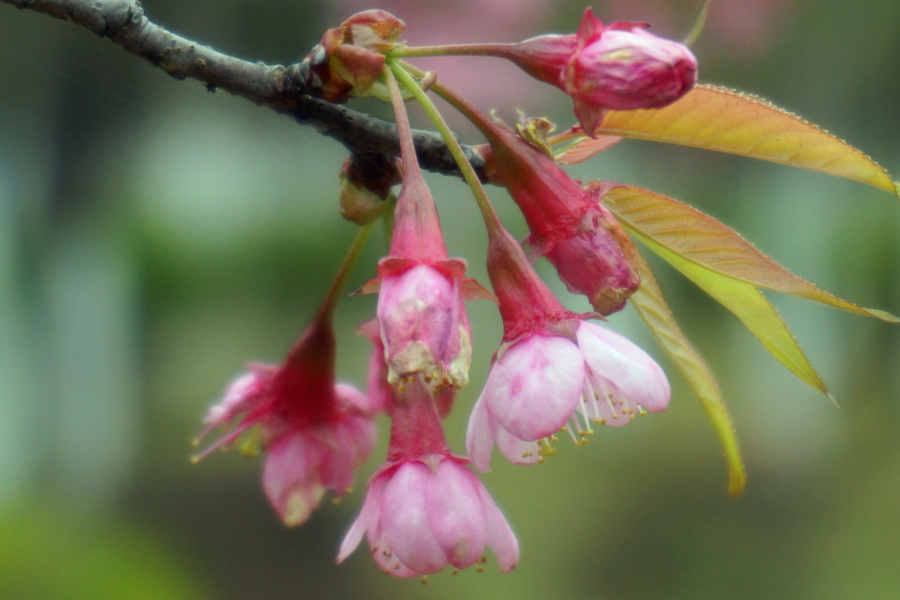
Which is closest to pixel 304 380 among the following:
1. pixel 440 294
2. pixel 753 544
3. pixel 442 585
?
pixel 440 294

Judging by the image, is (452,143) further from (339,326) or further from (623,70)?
(339,326)

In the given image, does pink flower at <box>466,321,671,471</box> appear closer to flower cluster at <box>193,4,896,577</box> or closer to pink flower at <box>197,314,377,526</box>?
flower cluster at <box>193,4,896,577</box>

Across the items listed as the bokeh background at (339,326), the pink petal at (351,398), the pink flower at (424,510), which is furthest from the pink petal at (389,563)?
the bokeh background at (339,326)

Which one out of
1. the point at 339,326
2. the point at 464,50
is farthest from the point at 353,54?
the point at 339,326

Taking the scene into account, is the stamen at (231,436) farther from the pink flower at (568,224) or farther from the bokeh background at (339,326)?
the bokeh background at (339,326)

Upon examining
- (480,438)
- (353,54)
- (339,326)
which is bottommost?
(339,326)

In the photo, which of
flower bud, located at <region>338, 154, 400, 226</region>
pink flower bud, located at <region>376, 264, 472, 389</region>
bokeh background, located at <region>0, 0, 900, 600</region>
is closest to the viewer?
pink flower bud, located at <region>376, 264, 472, 389</region>

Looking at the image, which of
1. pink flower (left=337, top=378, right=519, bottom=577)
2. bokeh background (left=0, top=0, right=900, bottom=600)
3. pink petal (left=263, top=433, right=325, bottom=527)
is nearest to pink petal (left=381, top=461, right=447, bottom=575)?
pink flower (left=337, top=378, right=519, bottom=577)
